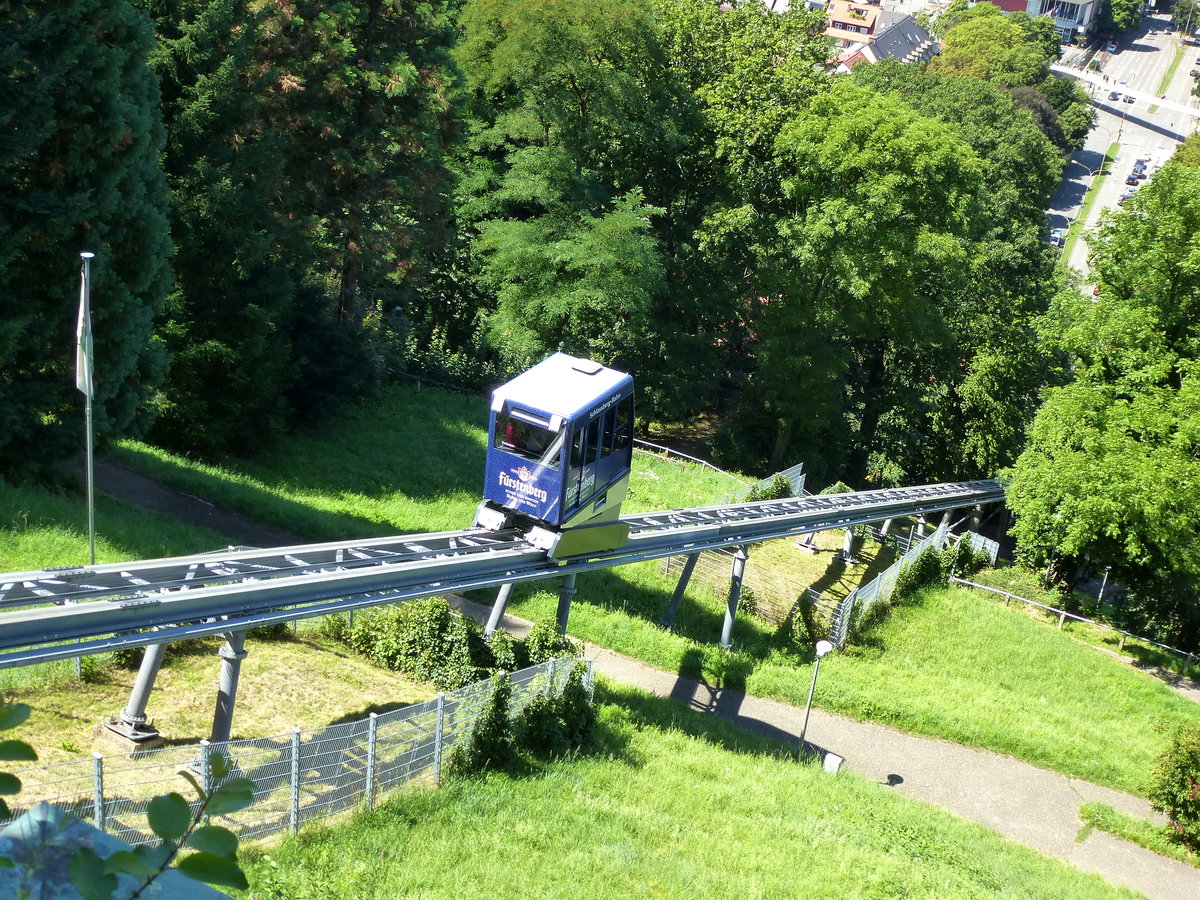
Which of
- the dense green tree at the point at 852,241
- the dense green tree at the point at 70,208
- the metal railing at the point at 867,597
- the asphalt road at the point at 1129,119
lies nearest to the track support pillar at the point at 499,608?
the metal railing at the point at 867,597

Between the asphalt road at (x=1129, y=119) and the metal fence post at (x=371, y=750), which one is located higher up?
the asphalt road at (x=1129, y=119)

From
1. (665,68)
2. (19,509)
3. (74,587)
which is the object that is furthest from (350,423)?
(74,587)

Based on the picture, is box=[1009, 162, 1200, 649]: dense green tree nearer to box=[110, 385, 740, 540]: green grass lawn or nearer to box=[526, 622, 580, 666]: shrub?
box=[110, 385, 740, 540]: green grass lawn

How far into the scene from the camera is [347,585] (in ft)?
51.6

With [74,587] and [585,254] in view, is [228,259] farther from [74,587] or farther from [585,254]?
[74,587]

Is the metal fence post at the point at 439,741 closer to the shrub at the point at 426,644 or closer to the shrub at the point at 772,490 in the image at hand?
the shrub at the point at 426,644

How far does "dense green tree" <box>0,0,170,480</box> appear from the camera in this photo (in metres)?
22.2

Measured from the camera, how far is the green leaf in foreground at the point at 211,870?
2.41 meters

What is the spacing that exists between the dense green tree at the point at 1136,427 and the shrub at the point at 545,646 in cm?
1638

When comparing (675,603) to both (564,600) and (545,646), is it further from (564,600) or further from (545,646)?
(545,646)

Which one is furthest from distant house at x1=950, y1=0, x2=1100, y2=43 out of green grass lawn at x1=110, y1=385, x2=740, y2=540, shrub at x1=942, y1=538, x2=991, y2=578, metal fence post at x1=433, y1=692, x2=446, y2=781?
metal fence post at x1=433, y1=692, x2=446, y2=781

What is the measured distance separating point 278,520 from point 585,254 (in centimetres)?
1636

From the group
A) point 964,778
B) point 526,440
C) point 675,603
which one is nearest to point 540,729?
point 526,440

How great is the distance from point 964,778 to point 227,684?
48.8 feet
